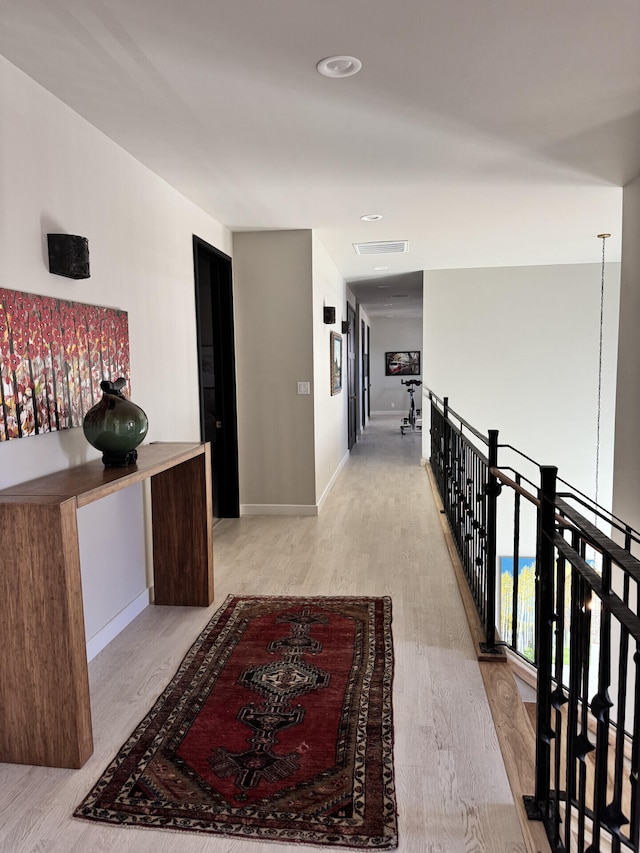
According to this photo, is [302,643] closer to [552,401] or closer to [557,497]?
[557,497]

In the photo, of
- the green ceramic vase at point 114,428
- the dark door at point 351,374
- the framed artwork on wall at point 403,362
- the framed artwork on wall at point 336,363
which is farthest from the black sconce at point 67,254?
the framed artwork on wall at point 403,362

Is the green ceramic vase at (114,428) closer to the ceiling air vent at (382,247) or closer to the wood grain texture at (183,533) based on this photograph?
the wood grain texture at (183,533)

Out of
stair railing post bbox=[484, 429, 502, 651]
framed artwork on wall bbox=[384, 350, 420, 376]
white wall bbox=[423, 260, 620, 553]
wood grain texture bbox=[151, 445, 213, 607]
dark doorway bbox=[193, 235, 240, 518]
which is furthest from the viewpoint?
framed artwork on wall bbox=[384, 350, 420, 376]

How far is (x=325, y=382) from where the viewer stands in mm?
6301

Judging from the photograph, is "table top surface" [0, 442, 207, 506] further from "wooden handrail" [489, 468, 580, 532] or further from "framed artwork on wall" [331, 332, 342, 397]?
"framed artwork on wall" [331, 332, 342, 397]

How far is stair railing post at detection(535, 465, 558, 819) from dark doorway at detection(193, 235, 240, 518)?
150 inches

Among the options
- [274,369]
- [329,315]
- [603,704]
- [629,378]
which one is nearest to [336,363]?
[329,315]

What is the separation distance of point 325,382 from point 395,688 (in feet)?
13.5

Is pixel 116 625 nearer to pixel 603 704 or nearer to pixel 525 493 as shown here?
pixel 525 493

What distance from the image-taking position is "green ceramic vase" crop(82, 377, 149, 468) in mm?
2492

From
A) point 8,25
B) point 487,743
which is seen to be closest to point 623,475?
point 487,743

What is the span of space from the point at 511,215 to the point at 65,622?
438 cm

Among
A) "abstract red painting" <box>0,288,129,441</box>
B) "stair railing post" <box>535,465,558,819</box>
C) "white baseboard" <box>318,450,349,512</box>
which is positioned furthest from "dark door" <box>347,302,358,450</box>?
"stair railing post" <box>535,465,558,819</box>

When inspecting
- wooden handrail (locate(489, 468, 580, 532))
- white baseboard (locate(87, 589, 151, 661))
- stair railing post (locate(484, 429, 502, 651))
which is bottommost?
white baseboard (locate(87, 589, 151, 661))
